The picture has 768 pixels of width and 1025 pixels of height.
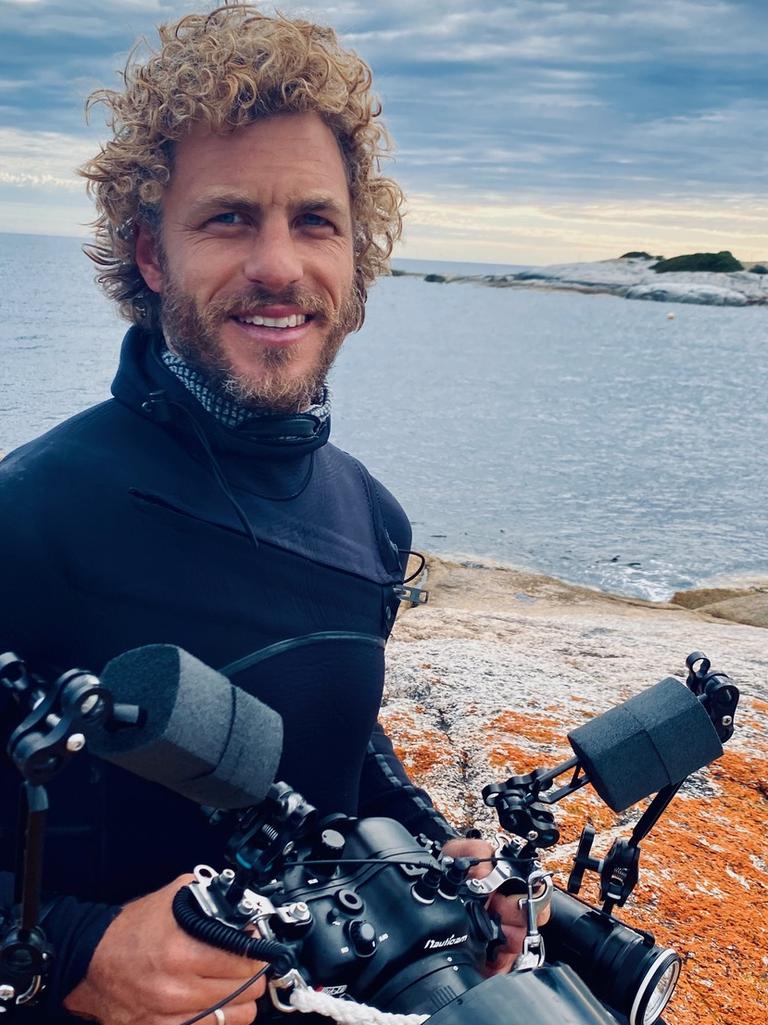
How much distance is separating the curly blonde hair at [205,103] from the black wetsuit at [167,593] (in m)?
0.35

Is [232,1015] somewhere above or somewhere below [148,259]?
below

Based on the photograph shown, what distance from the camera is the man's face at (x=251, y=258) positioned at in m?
2.52

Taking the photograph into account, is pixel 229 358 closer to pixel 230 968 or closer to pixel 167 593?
pixel 167 593

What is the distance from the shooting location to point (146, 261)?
2.81m

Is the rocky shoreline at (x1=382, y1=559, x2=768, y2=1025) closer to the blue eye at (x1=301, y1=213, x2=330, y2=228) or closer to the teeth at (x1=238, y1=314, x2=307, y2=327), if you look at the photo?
the teeth at (x1=238, y1=314, x2=307, y2=327)

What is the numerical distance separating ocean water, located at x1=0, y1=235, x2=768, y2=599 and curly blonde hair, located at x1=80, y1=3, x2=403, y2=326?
9351 mm

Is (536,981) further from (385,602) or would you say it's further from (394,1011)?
(385,602)

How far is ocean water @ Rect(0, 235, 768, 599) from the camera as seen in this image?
1417 centimetres

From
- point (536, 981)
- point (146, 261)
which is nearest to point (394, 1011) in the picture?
point (536, 981)

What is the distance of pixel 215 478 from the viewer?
2.50 metres

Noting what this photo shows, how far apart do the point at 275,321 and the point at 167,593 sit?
0.73 m

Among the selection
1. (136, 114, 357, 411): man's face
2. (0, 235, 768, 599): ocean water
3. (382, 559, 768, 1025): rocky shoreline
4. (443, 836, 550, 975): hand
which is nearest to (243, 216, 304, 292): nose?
(136, 114, 357, 411): man's face

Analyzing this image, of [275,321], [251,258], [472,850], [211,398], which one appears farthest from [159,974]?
[251,258]

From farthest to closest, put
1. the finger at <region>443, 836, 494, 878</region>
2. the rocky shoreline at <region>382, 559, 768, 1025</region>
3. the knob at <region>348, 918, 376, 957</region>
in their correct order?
the rocky shoreline at <region>382, 559, 768, 1025</region>
the finger at <region>443, 836, 494, 878</region>
the knob at <region>348, 918, 376, 957</region>
